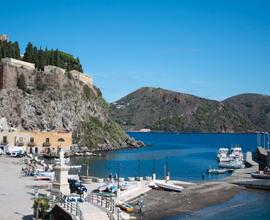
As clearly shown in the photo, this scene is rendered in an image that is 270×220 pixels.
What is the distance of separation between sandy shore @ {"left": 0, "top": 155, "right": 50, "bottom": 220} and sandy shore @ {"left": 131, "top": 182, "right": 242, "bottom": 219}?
9.62m

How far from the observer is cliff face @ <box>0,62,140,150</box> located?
4259 inches

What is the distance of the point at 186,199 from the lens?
44.2 m

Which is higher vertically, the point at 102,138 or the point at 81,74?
the point at 81,74

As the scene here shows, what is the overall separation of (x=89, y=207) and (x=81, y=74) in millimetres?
109724

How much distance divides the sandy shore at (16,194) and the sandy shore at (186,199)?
9624 mm

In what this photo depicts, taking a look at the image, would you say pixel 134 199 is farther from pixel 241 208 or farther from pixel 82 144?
pixel 82 144

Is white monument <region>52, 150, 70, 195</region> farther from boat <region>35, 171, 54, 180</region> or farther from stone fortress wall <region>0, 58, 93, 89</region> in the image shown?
stone fortress wall <region>0, 58, 93, 89</region>

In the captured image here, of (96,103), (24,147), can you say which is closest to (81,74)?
(96,103)

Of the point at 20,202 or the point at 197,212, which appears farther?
the point at 197,212

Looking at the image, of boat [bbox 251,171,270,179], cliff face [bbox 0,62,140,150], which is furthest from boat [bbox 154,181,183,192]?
cliff face [bbox 0,62,140,150]

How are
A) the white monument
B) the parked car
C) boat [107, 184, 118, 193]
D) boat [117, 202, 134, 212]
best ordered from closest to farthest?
1. the parked car
2. the white monument
3. boat [117, 202, 134, 212]
4. boat [107, 184, 118, 193]

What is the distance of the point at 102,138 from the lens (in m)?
129

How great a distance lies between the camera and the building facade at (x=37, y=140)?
9562cm

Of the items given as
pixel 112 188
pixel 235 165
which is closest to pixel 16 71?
pixel 235 165
